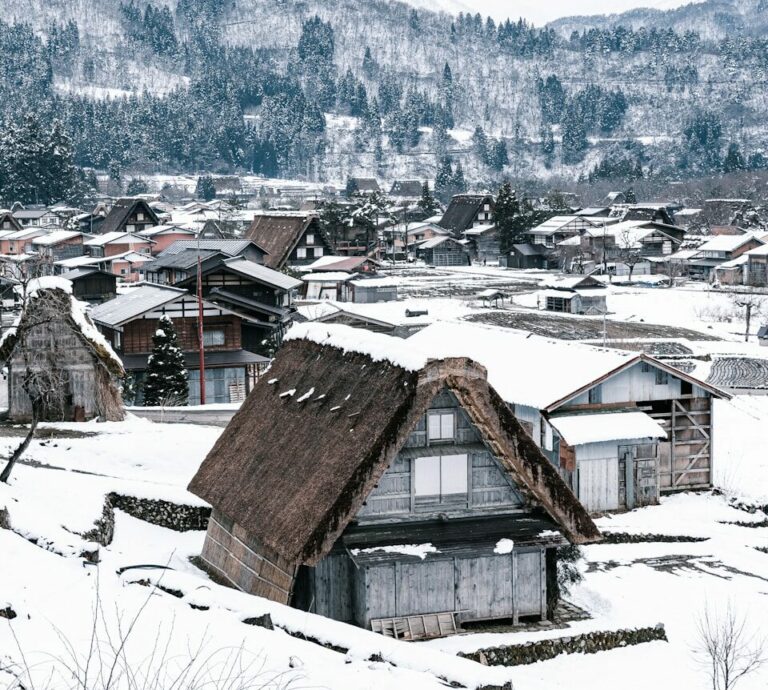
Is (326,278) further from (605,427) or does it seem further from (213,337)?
(605,427)

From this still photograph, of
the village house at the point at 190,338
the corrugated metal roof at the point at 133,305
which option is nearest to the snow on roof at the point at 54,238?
the corrugated metal roof at the point at 133,305

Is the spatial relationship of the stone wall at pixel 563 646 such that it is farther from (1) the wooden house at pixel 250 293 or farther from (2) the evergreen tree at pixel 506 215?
(2) the evergreen tree at pixel 506 215

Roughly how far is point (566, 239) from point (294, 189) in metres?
81.9

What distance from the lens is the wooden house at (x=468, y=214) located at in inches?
3925

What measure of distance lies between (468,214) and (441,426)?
86021 mm

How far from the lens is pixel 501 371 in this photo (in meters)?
25.4

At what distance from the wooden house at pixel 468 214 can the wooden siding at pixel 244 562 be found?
81.6 meters

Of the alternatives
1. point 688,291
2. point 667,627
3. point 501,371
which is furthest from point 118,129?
point 667,627

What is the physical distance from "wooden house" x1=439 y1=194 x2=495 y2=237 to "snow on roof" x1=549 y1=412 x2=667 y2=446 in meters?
74.9

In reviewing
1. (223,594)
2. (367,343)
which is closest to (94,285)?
(367,343)

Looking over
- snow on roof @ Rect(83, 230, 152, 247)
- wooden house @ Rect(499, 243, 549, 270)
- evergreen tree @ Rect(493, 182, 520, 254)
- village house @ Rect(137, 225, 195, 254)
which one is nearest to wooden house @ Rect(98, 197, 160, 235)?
village house @ Rect(137, 225, 195, 254)

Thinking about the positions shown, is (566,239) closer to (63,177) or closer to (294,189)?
(63,177)

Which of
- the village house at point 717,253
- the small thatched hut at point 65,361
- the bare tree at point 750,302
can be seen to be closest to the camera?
the small thatched hut at point 65,361

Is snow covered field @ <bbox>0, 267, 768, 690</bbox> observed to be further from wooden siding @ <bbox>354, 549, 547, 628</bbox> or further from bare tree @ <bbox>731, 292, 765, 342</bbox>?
bare tree @ <bbox>731, 292, 765, 342</bbox>
